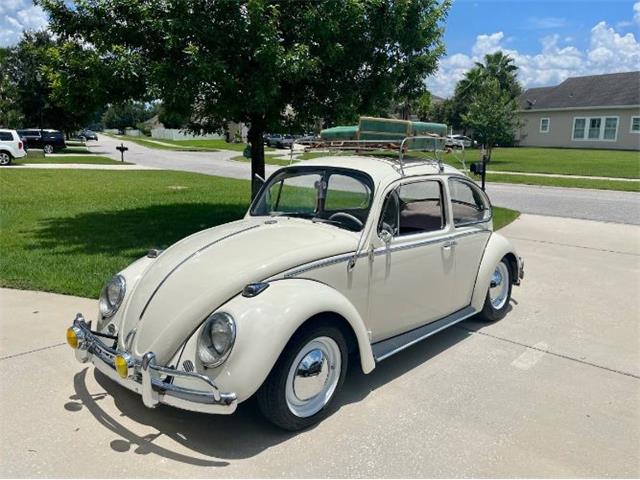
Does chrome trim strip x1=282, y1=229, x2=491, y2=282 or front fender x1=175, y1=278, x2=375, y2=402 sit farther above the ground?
chrome trim strip x1=282, y1=229, x2=491, y2=282

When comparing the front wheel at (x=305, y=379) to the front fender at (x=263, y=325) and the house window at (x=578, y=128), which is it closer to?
the front fender at (x=263, y=325)

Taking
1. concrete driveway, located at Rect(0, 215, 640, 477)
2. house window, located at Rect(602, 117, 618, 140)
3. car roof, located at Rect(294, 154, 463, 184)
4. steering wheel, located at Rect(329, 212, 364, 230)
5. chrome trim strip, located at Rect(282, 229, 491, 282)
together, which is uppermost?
house window, located at Rect(602, 117, 618, 140)

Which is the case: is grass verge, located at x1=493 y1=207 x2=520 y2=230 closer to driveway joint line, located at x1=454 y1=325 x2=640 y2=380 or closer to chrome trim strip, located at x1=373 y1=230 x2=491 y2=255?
driveway joint line, located at x1=454 y1=325 x2=640 y2=380

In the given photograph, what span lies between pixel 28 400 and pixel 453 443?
276 centimetres

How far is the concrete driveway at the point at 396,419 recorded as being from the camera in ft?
9.38

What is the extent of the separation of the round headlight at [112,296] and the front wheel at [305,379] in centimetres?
123

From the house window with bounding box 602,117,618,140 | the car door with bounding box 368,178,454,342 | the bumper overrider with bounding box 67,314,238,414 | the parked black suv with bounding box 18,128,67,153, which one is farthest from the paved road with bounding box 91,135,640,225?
the house window with bounding box 602,117,618,140

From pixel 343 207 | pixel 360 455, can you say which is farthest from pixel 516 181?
pixel 360 455

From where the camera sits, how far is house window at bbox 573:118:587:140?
144 feet

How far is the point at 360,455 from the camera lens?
295cm

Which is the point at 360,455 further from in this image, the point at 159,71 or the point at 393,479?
the point at 159,71

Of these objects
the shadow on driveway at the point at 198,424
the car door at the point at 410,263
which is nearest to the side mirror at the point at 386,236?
the car door at the point at 410,263

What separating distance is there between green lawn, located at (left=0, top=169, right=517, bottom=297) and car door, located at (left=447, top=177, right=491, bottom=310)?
374 cm

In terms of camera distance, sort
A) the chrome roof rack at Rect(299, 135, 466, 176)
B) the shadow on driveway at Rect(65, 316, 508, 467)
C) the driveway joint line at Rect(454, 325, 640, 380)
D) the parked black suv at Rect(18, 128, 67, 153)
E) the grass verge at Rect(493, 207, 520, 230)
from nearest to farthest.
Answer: the shadow on driveway at Rect(65, 316, 508, 467) < the driveway joint line at Rect(454, 325, 640, 380) < the chrome roof rack at Rect(299, 135, 466, 176) < the grass verge at Rect(493, 207, 520, 230) < the parked black suv at Rect(18, 128, 67, 153)
